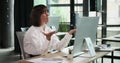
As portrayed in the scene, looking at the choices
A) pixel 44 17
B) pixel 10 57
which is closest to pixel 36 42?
pixel 44 17

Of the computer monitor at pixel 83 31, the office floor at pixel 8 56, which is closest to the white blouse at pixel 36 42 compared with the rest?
the computer monitor at pixel 83 31

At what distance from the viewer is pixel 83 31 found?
2385mm

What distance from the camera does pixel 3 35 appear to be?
762cm

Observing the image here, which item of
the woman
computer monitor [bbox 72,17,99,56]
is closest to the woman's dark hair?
the woman

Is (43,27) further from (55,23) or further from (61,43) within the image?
(55,23)

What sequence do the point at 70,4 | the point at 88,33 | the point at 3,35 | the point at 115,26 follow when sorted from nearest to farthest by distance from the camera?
the point at 88,33, the point at 115,26, the point at 70,4, the point at 3,35

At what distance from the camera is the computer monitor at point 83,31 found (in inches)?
90.6

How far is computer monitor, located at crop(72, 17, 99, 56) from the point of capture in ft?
7.55

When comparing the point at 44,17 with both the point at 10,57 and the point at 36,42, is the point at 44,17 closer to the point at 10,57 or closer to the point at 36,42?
the point at 36,42

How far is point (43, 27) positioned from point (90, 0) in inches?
129

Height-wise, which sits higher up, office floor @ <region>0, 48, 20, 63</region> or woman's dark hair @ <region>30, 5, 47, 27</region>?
woman's dark hair @ <region>30, 5, 47, 27</region>

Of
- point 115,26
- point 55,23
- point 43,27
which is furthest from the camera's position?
point 115,26

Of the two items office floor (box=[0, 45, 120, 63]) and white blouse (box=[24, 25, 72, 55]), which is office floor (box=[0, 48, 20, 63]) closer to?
office floor (box=[0, 45, 120, 63])

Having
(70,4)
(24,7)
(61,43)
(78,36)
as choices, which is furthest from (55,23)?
(78,36)
